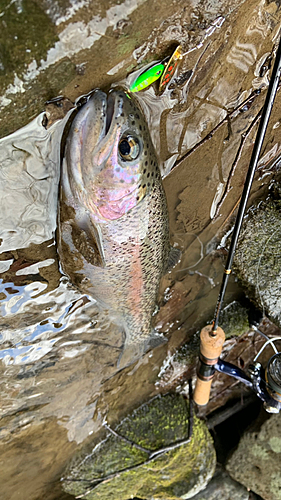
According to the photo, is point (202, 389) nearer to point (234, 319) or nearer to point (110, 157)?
point (234, 319)

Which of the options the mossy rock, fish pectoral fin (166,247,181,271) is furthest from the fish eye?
the mossy rock

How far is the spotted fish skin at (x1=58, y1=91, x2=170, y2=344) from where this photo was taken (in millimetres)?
1310

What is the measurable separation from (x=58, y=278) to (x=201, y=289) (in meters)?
1.20

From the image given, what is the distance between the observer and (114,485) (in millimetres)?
2760

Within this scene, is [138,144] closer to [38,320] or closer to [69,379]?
[38,320]

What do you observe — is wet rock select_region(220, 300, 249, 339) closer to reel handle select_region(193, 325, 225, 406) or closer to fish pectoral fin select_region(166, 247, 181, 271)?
reel handle select_region(193, 325, 225, 406)

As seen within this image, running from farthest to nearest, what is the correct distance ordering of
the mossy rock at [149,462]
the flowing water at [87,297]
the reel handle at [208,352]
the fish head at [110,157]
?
the mossy rock at [149,462] < the reel handle at [208,352] < the flowing water at [87,297] < the fish head at [110,157]

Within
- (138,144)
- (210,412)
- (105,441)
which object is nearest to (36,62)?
(138,144)

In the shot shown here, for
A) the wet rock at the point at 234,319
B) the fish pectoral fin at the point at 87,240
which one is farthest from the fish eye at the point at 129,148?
the wet rock at the point at 234,319

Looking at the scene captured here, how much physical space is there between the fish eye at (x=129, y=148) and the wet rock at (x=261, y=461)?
2675 millimetres

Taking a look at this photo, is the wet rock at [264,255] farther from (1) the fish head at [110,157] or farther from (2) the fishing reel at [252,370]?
(1) the fish head at [110,157]

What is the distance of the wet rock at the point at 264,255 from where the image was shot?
232cm

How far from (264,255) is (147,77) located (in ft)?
4.81

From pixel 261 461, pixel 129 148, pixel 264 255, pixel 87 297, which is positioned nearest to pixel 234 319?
pixel 264 255
